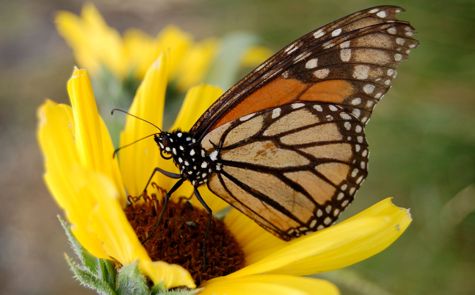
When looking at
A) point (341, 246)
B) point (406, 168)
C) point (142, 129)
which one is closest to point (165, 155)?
point (142, 129)

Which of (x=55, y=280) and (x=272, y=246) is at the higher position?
(x=55, y=280)

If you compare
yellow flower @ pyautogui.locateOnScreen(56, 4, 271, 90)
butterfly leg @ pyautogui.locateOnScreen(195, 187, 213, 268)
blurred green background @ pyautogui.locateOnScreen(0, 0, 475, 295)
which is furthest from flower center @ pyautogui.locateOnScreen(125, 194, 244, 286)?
yellow flower @ pyautogui.locateOnScreen(56, 4, 271, 90)

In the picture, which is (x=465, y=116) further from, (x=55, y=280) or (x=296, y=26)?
(x=55, y=280)

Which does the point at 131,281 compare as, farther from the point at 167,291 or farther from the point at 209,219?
the point at 209,219

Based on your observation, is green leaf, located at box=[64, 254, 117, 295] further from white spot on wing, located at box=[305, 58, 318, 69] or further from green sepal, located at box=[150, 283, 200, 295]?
white spot on wing, located at box=[305, 58, 318, 69]

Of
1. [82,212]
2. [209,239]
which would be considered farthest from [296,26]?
[82,212]
